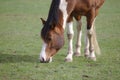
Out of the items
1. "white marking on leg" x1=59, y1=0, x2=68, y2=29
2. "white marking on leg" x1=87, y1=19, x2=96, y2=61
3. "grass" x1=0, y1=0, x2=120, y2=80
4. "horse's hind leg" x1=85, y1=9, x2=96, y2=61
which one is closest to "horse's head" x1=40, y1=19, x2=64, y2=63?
"grass" x1=0, y1=0, x2=120, y2=80

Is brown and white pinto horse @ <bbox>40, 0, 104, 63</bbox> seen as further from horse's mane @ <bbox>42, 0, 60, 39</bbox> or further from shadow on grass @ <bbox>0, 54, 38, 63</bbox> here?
shadow on grass @ <bbox>0, 54, 38, 63</bbox>

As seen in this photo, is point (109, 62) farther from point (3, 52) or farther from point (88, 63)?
point (3, 52)

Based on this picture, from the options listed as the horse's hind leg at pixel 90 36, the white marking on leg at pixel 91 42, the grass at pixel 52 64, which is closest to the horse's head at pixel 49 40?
the grass at pixel 52 64

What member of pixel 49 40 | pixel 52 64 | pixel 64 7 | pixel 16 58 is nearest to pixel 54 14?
pixel 64 7

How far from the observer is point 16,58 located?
28.6 feet

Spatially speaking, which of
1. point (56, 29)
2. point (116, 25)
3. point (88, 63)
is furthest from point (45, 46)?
point (116, 25)

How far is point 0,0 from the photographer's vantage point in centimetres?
3456

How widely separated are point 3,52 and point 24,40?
2541 millimetres

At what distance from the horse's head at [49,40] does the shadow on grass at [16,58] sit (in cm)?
86

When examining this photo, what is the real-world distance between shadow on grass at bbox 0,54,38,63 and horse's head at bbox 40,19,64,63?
0.86 metres

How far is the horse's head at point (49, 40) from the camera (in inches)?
295

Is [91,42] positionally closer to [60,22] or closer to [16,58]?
[60,22]

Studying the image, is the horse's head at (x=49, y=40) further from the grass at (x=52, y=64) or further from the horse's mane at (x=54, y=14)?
the grass at (x=52, y=64)

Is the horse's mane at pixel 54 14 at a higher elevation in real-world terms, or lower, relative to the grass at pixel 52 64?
higher
